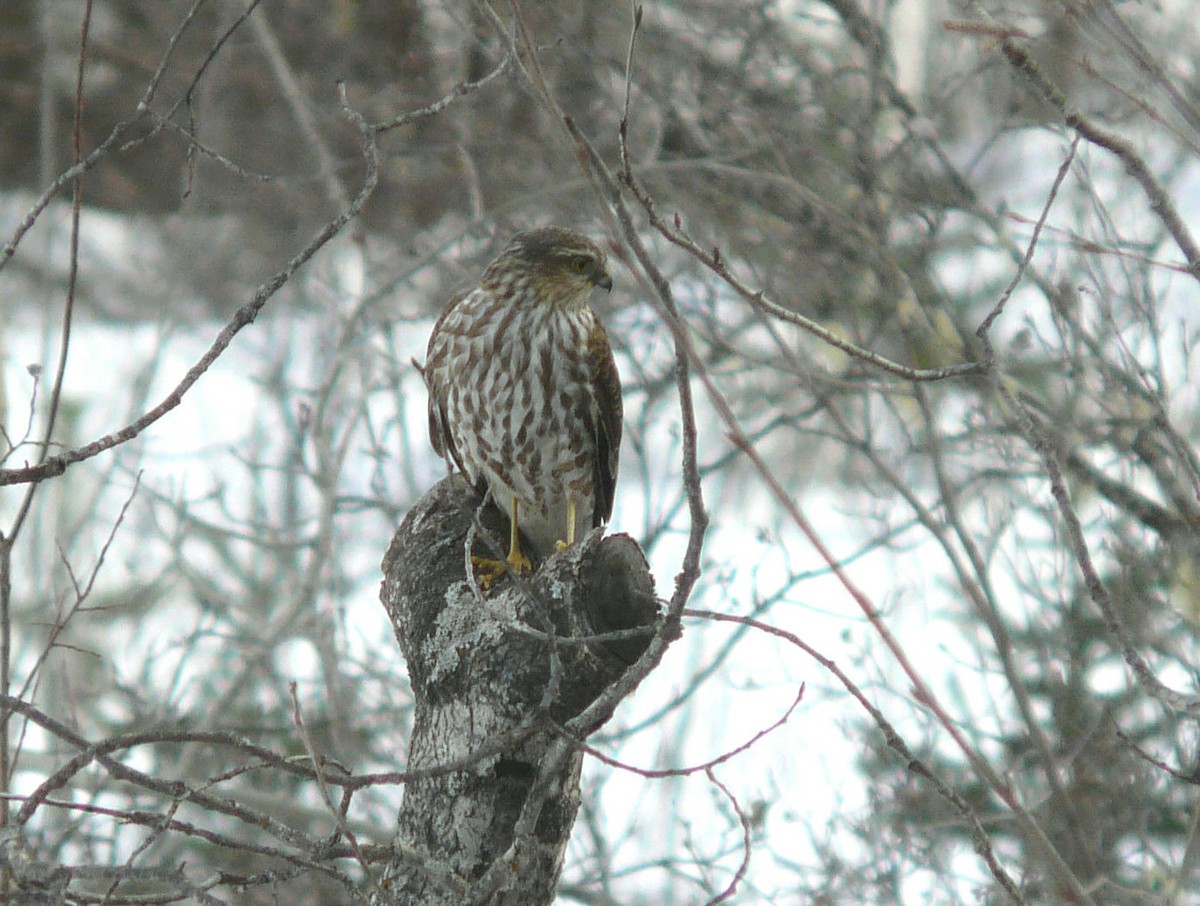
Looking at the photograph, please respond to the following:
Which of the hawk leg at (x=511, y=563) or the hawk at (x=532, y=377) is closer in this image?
the hawk leg at (x=511, y=563)

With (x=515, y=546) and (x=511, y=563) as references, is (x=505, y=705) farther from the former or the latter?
(x=515, y=546)

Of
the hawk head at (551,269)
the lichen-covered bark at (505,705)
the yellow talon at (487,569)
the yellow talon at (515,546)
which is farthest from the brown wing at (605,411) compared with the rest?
the lichen-covered bark at (505,705)

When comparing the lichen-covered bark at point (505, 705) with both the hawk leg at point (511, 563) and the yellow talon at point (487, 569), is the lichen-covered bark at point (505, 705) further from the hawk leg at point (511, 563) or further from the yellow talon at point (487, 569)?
the yellow talon at point (487, 569)

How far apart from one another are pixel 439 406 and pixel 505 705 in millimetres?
1832

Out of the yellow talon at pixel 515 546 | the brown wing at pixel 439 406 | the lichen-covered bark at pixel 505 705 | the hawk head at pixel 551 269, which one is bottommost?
the lichen-covered bark at pixel 505 705

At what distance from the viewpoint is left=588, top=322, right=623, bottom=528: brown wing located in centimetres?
428

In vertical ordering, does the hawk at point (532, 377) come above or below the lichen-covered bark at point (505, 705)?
above

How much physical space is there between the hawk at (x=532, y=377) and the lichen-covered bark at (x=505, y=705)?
3.95 ft

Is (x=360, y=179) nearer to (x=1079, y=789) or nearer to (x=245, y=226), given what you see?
(x=245, y=226)

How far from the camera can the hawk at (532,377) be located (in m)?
4.18

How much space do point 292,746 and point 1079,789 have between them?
168 inches

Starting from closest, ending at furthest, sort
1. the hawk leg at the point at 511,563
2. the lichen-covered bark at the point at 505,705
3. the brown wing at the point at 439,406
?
the lichen-covered bark at the point at 505,705
the hawk leg at the point at 511,563
the brown wing at the point at 439,406

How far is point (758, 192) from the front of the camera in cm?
606

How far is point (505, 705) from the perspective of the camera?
275 cm
